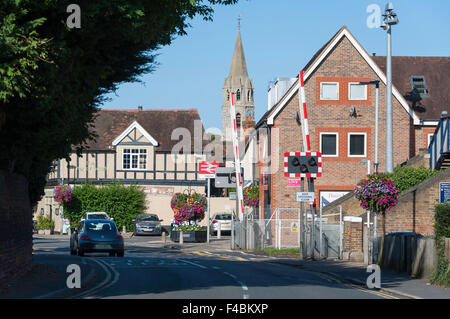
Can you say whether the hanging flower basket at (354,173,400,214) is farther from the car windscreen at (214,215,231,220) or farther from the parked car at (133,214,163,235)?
the parked car at (133,214,163,235)

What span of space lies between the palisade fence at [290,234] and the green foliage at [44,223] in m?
27.8

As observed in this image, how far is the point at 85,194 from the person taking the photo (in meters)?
67.4

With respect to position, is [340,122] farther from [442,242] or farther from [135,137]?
[442,242]

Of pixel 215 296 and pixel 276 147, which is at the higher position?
pixel 276 147

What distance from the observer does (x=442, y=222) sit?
2155cm

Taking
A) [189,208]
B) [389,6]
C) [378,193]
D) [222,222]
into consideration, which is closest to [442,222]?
[378,193]

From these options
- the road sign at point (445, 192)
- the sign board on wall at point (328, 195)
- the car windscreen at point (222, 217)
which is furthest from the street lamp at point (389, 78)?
the car windscreen at point (222, 217)

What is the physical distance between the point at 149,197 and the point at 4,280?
170ft

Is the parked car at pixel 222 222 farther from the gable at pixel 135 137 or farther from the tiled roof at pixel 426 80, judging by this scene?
the tiled roof at pixel 426 80

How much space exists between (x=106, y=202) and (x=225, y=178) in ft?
61.6

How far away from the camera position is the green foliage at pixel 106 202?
220ft

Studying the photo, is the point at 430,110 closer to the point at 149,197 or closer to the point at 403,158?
the point at 403,158

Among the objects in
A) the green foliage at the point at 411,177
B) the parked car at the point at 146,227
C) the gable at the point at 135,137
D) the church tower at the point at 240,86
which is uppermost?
the church tower at the point at 240,86
